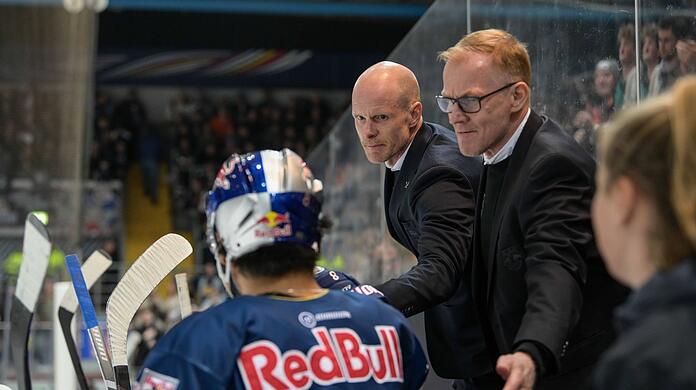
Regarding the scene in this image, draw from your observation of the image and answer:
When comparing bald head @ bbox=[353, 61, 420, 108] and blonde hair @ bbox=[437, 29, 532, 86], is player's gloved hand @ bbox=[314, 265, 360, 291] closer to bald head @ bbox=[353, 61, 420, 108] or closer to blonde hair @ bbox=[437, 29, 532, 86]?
blonde hair @ bbox=[437, 29, 532, 86]

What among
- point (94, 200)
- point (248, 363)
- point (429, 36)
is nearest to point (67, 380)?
point (429, 36)

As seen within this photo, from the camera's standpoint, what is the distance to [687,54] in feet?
7.21

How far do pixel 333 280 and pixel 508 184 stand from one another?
1.23 ft

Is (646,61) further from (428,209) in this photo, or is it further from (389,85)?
(389,85)

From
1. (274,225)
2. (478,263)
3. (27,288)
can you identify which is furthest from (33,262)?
(274,225)

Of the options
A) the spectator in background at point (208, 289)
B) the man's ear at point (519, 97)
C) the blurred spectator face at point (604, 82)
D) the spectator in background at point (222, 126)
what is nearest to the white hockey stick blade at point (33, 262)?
the man's ear at point (519, 97)

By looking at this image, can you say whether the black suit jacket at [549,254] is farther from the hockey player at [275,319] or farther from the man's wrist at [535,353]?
the hockey player at [275,319]

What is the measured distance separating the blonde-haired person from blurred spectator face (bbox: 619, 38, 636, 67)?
132 centimetres

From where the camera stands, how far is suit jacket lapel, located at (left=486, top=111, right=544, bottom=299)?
228 cm

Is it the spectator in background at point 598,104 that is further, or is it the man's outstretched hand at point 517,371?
the spectator in background at point 598,104

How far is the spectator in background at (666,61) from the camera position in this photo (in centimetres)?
226

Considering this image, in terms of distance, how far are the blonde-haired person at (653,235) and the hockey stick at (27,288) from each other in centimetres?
199

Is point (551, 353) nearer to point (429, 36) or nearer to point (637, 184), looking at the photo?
point (637, 184)

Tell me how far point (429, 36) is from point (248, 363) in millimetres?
3182
